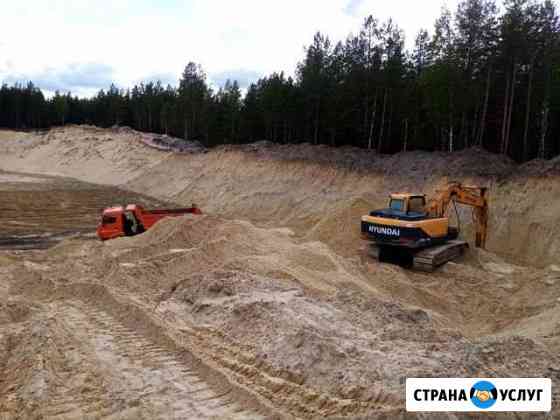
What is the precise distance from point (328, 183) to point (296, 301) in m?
18.3

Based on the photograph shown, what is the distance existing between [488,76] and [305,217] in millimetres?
12041

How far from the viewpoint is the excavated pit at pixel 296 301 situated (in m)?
5.72

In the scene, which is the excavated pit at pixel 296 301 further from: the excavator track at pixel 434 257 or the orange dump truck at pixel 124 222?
the orange dump truck at pixel 124 222

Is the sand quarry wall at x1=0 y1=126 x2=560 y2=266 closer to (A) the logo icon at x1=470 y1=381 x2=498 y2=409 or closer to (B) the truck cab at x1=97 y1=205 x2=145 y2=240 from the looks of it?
(B) the truck cab at x1=97 y1=205 x2=145 y2=240

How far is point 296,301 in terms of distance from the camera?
834 centimetres

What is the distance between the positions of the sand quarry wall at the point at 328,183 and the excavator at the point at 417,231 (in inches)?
75.0

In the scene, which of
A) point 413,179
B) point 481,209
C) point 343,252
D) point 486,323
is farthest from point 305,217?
point 486,323

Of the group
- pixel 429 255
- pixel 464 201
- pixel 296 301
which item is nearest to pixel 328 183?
pixel 464 201

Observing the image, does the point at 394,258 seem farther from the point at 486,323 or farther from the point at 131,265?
the point at 131,265

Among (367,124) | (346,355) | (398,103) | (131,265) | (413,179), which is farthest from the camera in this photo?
(367,124)

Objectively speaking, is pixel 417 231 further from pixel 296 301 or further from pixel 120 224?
pixel 120 224

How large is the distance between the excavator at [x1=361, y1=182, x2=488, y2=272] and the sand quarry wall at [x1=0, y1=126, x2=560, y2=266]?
6.25 ft

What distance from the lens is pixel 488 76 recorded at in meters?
25.5

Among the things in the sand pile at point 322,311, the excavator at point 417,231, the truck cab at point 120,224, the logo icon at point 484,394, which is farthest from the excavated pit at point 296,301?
the truck cab at point 120,224
